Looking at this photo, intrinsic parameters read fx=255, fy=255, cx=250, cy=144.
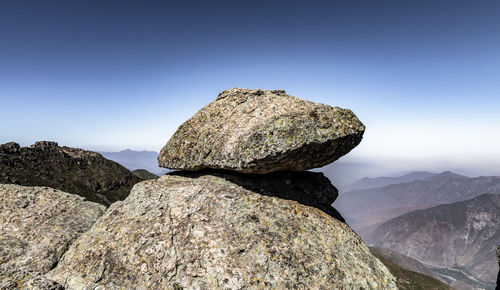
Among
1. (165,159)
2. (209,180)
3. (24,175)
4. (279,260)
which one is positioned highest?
(165,159)

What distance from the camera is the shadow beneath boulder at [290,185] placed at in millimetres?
13781

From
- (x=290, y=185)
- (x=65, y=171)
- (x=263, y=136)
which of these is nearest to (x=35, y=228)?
(x=263, y=136)

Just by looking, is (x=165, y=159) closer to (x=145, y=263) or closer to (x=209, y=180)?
(x=209, y=180)

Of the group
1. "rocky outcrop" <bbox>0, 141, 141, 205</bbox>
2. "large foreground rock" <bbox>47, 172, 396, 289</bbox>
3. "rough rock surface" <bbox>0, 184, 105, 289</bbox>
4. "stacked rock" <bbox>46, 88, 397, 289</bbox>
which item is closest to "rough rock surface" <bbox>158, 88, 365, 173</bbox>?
"stacked rock" <bbox>46, 88, 397, 289</bbox>

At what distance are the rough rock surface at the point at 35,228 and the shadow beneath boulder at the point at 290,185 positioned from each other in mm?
5719

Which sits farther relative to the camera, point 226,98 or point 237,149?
point 226,98

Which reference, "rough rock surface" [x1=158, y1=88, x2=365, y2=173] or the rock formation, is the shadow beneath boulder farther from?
"rough rock surface" [x1=158, y1=88, x2=365, y2=173]

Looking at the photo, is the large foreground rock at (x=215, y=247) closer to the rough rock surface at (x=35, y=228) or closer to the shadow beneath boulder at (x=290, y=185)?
the shadow beneath boulder at (x=290, y=185)

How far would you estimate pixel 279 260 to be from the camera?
10312mm

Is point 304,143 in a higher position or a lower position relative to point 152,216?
higher

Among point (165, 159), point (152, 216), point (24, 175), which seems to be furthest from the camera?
point (24, 175)

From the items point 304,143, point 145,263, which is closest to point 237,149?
point 304,143

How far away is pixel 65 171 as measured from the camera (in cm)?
11088

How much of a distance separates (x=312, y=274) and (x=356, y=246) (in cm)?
371
